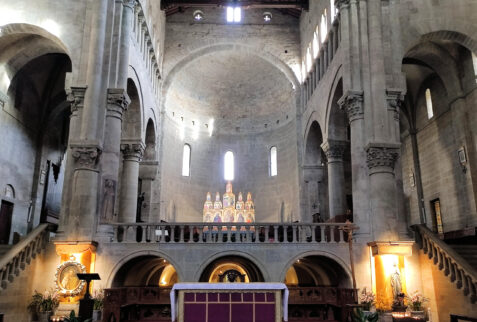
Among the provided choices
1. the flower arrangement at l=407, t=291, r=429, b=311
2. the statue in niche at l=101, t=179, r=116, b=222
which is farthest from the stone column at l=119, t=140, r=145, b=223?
the flower arrangement at l=407, t=291, r=429, b=311

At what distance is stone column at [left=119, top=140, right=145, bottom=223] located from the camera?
21.8 meters

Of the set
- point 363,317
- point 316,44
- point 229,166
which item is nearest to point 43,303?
point 363,317

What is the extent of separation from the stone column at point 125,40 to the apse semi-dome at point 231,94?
12.1 m

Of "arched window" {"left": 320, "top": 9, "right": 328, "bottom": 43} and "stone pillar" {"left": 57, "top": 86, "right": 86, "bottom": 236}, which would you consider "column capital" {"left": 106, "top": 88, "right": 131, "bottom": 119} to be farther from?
"arched window" {"left": 320, "top": 9, "right": 328, "bottom": 43}

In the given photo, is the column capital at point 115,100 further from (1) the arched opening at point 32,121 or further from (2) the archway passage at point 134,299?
(2) the archway passage at point 134,299

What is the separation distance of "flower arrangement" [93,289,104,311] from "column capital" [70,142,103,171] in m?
4.40

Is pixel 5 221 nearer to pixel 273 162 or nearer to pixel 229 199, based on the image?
pixel 229 199

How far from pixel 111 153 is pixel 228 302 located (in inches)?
330

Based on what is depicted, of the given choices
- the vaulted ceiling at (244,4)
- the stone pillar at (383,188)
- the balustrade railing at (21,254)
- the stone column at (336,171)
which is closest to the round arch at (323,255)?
the stone pillar at (383,188)

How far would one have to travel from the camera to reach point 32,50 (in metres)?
20.8

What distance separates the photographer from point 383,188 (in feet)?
55.2

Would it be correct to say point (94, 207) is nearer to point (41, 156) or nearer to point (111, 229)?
point (111, 229)

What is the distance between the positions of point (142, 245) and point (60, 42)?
8676mm

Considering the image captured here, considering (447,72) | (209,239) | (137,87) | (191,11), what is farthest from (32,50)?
(447,72)
